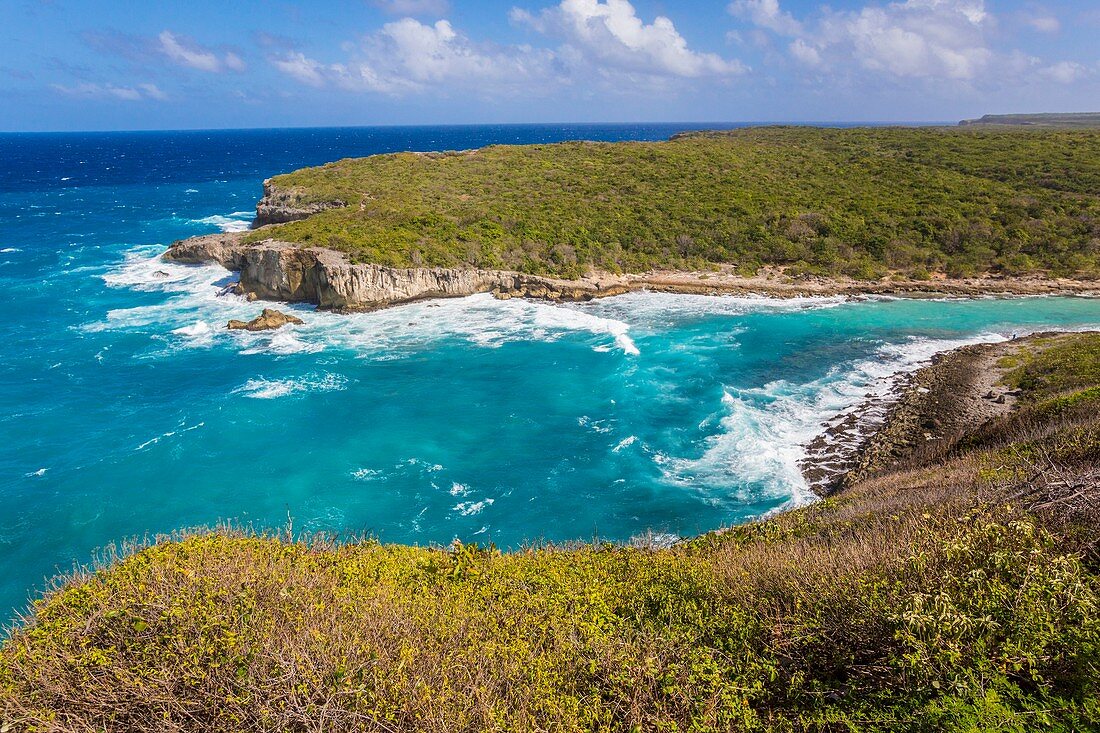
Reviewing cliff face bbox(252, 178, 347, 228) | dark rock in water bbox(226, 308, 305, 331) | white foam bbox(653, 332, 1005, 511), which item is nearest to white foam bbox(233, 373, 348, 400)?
dark rock in water bbox(226, 308, 305, 331)

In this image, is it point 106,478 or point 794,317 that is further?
point 794,317

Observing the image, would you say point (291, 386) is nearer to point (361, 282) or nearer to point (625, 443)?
point (361, 282)

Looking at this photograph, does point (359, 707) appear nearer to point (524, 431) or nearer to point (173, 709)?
point (173, 709)

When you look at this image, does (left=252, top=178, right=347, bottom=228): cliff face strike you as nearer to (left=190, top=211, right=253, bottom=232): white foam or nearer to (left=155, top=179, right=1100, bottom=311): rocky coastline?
(left=190, top=211, right=253, bottom=232): white foam

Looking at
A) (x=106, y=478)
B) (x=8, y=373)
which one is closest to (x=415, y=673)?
(x=106, y=478)

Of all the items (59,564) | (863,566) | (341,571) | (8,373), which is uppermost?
(863,566)

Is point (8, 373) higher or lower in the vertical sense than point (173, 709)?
lower
